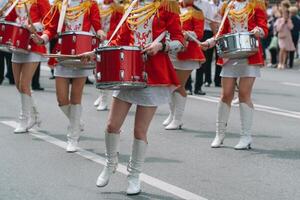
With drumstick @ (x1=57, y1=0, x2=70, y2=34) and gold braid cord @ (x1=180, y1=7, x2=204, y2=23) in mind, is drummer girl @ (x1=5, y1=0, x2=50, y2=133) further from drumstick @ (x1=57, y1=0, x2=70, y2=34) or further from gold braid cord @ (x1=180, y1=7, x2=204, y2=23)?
gold braid cord @ (x1=180, y1=7, x2=204, y2=23)

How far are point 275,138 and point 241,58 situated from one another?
1690 mm

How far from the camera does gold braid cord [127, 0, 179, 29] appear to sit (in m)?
7.24

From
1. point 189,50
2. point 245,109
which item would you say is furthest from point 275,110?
point 245,109

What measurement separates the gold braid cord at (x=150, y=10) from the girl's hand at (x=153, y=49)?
0.28m

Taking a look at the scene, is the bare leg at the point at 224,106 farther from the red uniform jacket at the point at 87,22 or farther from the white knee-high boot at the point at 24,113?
the white knee-high boot at the point at 24,113

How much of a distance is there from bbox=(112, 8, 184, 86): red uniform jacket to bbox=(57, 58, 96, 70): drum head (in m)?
1.29

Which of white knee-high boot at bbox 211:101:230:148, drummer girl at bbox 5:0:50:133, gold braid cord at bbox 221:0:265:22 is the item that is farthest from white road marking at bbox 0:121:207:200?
gold braid cord at bbox 221:0:265:22

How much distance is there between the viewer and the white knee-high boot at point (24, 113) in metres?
10.5

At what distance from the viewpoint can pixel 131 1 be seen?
7.55 metres

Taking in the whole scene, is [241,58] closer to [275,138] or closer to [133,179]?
[275,138]

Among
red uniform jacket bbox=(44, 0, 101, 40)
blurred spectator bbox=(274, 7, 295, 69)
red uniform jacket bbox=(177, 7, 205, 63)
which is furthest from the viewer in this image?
blurred spectator bbox=(274, 7, 295, 69)

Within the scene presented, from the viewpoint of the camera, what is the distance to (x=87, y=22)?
921 cm

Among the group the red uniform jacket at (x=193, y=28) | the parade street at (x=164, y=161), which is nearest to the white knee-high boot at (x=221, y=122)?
the parade street at (x=164, y=161)

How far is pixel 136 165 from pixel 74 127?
88.1 inches
